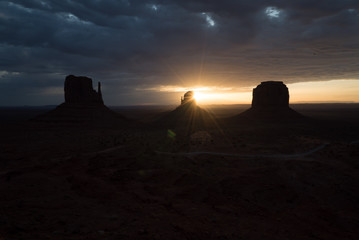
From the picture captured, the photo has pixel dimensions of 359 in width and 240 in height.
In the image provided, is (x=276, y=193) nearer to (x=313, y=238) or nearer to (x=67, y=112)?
(x=313, y=238)

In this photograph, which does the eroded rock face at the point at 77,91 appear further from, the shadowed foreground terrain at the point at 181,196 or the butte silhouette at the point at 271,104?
the butte silhouette at the point at 271,104

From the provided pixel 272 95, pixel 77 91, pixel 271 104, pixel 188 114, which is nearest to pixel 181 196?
pixel 188 114

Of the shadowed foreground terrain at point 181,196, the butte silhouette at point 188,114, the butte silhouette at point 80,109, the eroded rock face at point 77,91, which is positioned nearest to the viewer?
the shadowed foreground terrain at point 181,196

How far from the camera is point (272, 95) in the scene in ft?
246

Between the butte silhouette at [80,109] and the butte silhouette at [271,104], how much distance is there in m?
46.5

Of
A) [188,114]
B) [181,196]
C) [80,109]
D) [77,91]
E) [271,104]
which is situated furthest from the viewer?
[188,114]

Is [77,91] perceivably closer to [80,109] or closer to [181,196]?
[80,109]

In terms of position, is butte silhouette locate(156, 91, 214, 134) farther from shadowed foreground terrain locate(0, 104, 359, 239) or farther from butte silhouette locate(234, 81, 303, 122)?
shadowed foreground terrain locate(0, 104, 359, 239)

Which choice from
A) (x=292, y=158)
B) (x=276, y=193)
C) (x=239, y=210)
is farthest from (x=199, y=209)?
(x=292, y=158)

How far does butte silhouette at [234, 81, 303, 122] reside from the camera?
2817 inches

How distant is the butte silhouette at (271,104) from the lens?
Answer: 71.6 meters

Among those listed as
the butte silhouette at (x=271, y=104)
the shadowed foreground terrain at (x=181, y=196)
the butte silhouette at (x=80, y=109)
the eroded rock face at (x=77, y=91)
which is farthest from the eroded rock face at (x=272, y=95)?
the eroded rock face at (x=77, y=91)

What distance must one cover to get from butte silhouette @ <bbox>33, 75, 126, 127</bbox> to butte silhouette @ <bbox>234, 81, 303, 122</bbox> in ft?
152

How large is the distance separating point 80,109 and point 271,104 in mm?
65767
